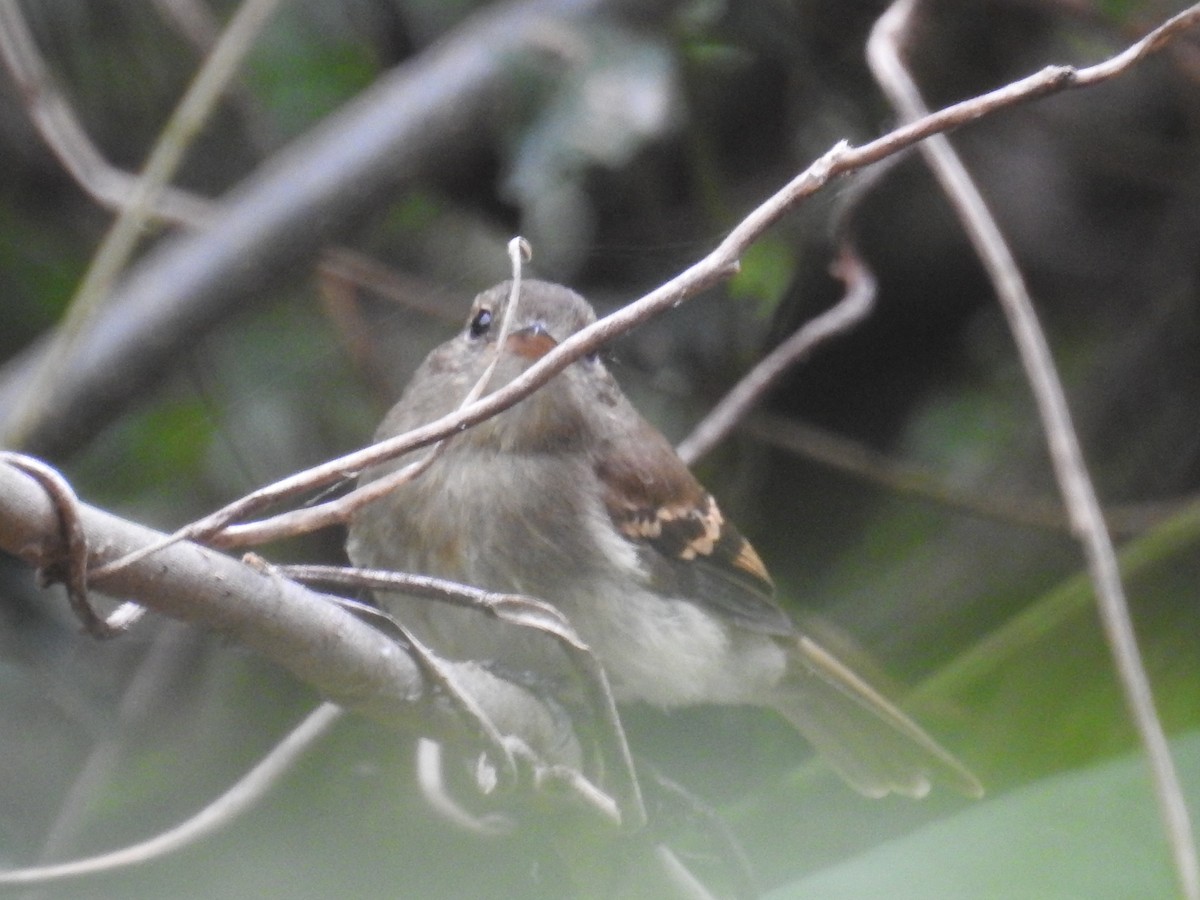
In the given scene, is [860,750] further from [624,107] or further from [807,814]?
[624,107]

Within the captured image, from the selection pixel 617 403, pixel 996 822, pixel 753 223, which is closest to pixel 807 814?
pixel 996 822

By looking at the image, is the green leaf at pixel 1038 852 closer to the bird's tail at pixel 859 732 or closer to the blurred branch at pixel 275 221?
the bird's tail at pixel 859 732

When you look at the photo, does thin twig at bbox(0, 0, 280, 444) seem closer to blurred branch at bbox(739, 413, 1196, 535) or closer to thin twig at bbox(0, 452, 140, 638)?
blurred branch at bbox(739, 413, 1196, 535)

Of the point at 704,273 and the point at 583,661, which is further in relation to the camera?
the point at 583,661

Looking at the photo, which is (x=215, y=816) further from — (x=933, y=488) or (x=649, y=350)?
(x=933, y=488)

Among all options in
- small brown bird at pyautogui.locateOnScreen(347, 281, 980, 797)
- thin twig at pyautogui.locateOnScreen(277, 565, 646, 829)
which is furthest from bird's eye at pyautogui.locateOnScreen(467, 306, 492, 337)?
thin twig at pyautogui.locateOnScreen(277, 565, 646, 829)

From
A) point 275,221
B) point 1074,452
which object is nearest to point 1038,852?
point 1074,452
